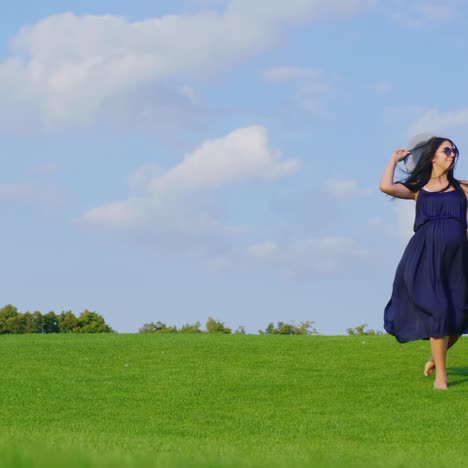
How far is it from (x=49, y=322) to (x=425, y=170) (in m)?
12.2

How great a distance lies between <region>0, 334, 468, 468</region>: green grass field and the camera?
20.5ft

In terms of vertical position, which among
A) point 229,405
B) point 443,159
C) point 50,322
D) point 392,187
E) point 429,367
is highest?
point 443,159

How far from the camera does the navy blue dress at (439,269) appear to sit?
1005 cm

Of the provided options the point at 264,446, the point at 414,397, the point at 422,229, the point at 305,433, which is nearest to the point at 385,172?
the point at 422,229

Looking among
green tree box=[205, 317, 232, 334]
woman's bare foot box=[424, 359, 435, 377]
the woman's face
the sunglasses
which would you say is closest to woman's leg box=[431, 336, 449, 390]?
woman's bare foot box=[424, 359, 435, 377]

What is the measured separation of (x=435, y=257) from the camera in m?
10.1

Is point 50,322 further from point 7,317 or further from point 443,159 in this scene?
point 443,159

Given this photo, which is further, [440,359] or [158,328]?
[158,328]

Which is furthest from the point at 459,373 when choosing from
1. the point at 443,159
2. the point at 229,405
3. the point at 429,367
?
the point at 229,405

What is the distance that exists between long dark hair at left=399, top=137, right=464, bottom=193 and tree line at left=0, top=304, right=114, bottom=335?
1156 centimetres

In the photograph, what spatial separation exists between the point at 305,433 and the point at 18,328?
13515mm

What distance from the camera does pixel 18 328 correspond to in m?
20.2

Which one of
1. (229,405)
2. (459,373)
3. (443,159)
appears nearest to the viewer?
(229,405)

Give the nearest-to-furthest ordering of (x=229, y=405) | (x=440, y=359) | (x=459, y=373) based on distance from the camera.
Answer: (x=229, y=405)
(x=440, y=359)
(x=459, y=373)
